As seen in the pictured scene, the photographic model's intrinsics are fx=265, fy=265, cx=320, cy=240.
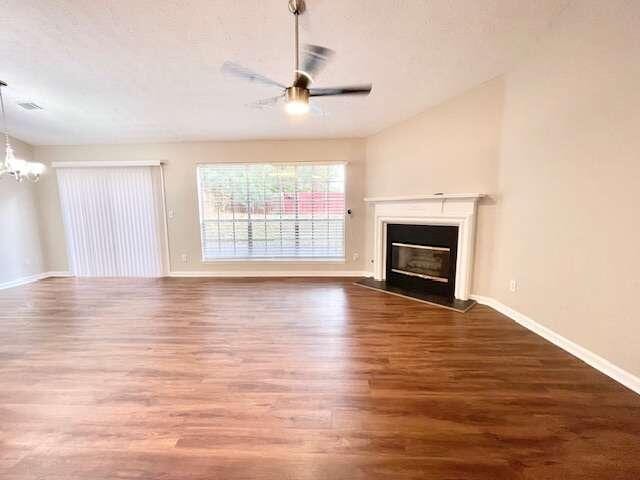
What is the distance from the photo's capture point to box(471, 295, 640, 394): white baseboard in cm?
190

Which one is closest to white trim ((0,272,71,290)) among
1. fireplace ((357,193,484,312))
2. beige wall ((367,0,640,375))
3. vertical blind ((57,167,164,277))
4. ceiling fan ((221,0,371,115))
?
vertical blind ((57,167,164,277))

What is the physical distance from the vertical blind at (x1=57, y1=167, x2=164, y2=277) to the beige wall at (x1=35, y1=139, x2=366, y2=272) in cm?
22

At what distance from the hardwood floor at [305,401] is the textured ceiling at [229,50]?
2743 mm

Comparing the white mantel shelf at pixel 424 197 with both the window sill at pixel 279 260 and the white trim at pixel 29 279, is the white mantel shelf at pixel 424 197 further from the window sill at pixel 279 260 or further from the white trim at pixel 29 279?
the white trim at pixel 29 279

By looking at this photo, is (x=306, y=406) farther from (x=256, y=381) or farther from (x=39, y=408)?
(x=39, y=408)

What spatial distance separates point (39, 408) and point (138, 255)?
148 inches

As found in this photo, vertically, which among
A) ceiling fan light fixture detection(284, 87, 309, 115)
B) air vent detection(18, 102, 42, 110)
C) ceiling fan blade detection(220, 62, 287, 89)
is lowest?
ceiling fan light fixture detection(284, 87, 309, 115)

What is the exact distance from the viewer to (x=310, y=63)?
6.02 feet

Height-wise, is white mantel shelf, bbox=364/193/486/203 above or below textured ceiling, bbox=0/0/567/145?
below

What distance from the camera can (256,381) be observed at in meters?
2.01

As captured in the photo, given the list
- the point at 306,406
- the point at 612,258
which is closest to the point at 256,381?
the point at 306,406

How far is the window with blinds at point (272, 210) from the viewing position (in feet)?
15.9

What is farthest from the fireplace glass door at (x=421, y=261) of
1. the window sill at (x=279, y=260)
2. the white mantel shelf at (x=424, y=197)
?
the window sill at (x=279, y=260)

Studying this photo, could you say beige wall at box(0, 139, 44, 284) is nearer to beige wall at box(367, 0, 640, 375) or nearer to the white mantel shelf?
the white mantel shelf
